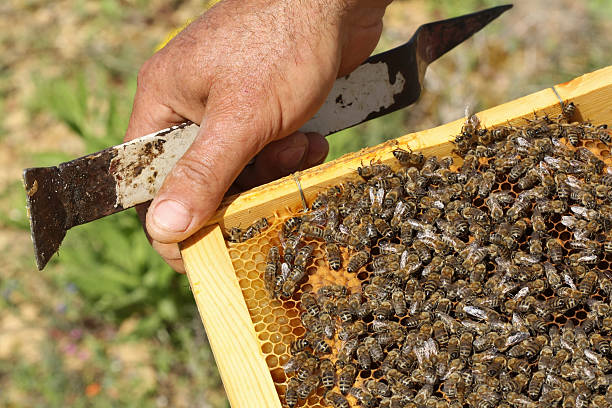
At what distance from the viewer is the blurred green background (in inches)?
251

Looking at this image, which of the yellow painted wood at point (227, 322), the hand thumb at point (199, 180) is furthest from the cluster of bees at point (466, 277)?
the hand thumb at point (199, 180)

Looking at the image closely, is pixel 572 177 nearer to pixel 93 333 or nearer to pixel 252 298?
pixel 252 298

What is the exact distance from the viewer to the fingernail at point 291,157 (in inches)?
185

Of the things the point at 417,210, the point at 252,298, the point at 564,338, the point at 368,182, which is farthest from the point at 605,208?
the point at 252,298

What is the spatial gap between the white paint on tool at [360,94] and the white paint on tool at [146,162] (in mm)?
1279

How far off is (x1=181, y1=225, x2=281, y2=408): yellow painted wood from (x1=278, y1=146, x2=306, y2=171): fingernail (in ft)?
4.34

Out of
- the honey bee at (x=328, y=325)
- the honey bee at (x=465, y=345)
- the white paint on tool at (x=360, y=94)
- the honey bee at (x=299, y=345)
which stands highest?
the white paint on tool at (x=360, y=94)

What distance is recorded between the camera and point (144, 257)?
623 centimetres

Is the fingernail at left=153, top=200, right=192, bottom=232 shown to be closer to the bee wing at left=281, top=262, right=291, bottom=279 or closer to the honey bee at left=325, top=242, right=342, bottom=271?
the bee wing at left=281, top=262, right=291, bottom=279

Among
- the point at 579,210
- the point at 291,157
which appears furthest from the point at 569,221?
the point at 291,157

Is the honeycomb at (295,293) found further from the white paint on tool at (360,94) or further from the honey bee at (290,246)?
the white paint on tool at (360,94)

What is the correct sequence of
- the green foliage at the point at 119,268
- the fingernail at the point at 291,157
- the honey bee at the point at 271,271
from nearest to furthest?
the honey bee at the point at 271,271 < the fingernail at the point at 291,157 < the green foliage at the point at 119,268

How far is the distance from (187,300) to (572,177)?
4.56 meters

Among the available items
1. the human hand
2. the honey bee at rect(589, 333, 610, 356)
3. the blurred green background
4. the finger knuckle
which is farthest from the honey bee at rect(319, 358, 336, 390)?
the blurred green background
